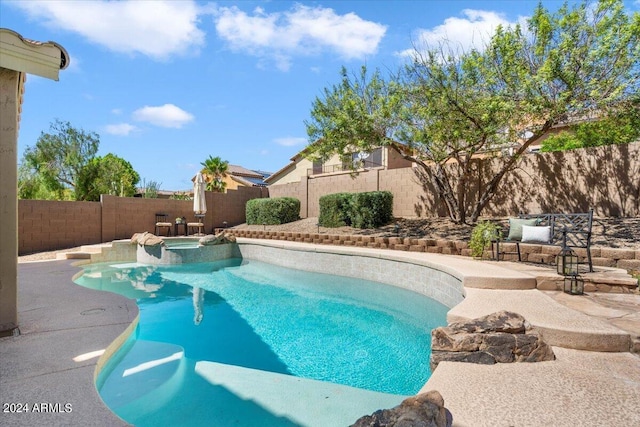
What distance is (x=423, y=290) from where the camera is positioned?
6441mm

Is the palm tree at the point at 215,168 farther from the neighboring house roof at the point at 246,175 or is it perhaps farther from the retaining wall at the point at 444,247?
the retaining wall at the point at 444,247

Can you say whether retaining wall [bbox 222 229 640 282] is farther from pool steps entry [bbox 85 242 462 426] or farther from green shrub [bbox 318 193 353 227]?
pool steps entry [bbox 85 242 462 426]

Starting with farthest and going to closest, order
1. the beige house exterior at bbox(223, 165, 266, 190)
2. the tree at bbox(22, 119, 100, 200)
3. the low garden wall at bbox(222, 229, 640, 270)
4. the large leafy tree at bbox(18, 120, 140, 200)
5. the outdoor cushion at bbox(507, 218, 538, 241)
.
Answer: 1. the beige house exterior at bbox(223, 165, 266, 190)
2. the tree at bbox(22, 119, 100, 200)
3. the large leafy tree at bbox(18, 120, 140, 200)
4. the outdoor cushion at bbox(507, 218, 538, 241)
5. the low garden wall at bbox(222, 229, 640, 270)

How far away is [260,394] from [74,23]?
27.4ft

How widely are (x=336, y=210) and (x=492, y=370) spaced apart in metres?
10.0

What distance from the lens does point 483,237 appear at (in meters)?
6.77

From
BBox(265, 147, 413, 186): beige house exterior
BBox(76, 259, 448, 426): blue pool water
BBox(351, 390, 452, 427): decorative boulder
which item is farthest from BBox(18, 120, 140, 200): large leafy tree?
BBox(351, 390, 452, 427): decorative boulder

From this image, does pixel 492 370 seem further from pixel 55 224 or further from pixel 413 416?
pixel 55 224

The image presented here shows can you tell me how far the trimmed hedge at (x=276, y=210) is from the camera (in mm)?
14805

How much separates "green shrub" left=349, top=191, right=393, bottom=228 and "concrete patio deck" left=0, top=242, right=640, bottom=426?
729cm

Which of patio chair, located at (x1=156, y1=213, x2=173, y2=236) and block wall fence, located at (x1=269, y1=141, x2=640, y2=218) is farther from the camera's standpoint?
patio chair, located at (x1=156, y1=213, x2=173, y2=236)

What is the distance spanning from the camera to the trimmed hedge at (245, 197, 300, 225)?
14805 mm

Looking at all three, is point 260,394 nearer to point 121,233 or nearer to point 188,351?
point 188,351

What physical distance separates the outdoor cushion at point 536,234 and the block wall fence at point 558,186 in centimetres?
377
